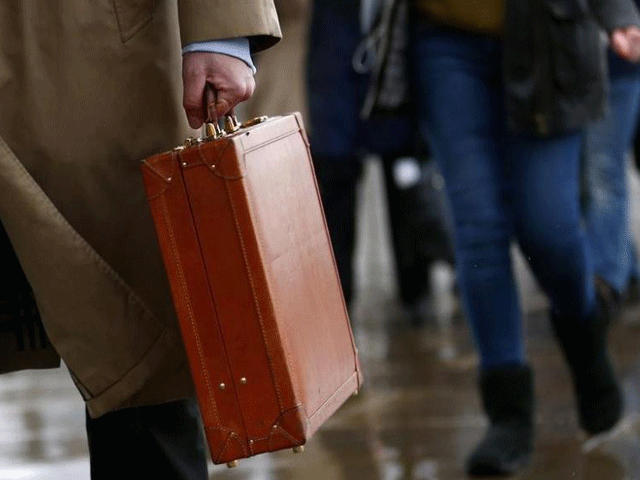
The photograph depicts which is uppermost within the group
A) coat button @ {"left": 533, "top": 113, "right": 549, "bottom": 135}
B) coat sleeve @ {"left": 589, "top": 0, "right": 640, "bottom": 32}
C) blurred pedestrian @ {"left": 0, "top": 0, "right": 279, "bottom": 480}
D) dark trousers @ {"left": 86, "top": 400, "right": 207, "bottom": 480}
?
blurred pedestrian @ {"left": 0, "top": 0, "right": 279, "bottom": 480}

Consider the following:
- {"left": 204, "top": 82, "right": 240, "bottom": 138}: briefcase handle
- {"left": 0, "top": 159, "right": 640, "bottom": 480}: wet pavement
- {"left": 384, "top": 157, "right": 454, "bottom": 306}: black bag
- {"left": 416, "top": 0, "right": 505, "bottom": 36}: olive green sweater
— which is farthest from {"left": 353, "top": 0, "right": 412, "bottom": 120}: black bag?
{"left": 384, "top": 157, "right": 454, "bottom": 306}: black bag

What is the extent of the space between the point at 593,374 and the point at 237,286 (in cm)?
228

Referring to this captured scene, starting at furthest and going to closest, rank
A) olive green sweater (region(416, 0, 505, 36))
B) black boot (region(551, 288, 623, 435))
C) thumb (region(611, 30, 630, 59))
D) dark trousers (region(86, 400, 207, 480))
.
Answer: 1. black boot (region(551, 288, 623, 435))
2. olive green sweater (region(416, 0, 505, 36))
3. thumb (region(611, 30, 630, 59))
4. dark trousers (region(86, 400, 207, 480))

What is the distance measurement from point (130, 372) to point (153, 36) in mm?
576

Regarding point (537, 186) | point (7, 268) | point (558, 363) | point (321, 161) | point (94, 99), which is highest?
point (94, 99)

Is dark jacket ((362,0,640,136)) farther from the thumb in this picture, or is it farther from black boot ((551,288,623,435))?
black boot ((551,288,623,435))

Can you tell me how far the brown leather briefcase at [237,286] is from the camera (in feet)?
8.64

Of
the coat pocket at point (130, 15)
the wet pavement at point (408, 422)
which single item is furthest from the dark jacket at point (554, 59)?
the coat pocket at point (130, 15)

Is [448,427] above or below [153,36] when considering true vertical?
below

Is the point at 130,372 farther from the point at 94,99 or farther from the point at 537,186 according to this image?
the point at 537,186

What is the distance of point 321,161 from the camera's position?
6473 millimetres

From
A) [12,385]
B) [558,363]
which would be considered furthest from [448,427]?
[12,385]

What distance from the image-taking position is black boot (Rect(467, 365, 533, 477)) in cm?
446

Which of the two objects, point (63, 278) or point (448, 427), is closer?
point (63, 278)
